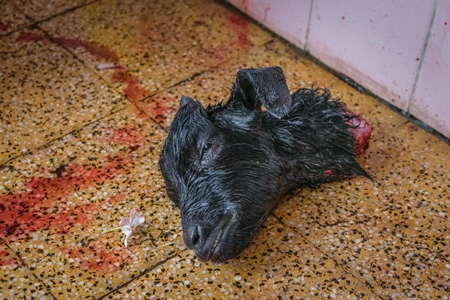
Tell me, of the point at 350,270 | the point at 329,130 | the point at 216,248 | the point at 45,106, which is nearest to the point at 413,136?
the point at 329,130

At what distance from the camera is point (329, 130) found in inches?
143

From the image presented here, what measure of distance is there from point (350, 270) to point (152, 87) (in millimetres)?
1890

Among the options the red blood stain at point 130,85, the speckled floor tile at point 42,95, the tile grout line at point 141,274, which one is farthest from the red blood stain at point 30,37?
the tile grout line at point 141,274

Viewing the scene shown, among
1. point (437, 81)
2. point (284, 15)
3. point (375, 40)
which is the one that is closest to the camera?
point (437, 81)

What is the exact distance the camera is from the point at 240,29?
504cm

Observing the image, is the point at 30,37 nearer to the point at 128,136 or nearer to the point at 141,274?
the point at 128,136

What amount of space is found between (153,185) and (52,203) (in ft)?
1.78

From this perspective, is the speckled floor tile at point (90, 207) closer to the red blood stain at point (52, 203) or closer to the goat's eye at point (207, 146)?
the red blood stain at point (52, 203)

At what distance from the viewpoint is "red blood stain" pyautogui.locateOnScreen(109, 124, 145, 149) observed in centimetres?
404

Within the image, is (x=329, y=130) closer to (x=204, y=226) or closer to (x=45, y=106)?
(x=204, y=226)

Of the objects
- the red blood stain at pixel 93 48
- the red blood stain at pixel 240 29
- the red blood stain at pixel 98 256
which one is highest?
the red blood stain at pixel 240 29

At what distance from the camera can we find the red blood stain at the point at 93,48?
15.6 feet

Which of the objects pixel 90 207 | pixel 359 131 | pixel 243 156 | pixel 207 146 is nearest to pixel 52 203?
pixel 90 207

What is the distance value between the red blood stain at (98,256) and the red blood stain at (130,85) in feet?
4.12
